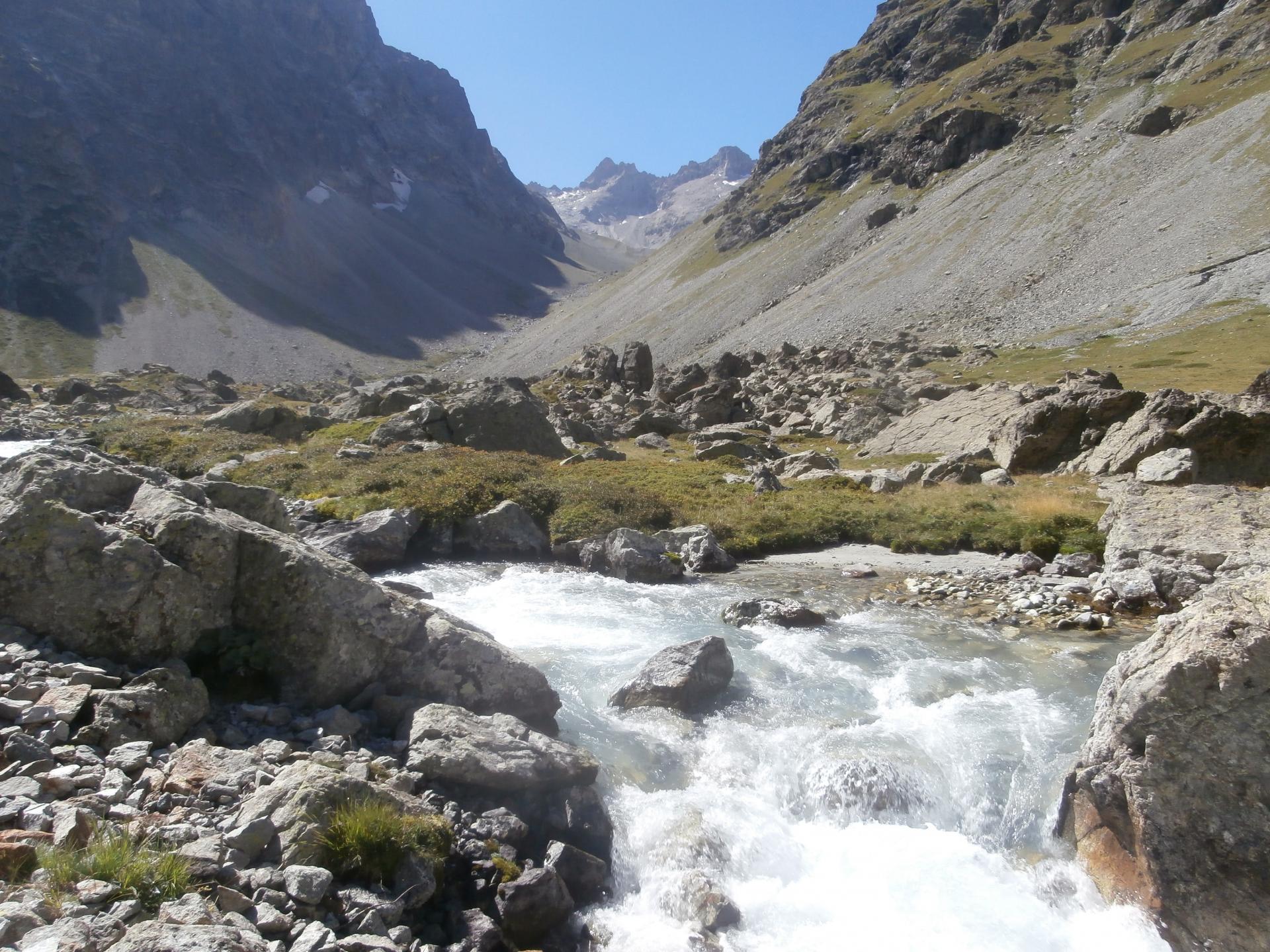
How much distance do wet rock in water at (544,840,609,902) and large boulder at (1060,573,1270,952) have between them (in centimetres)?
602

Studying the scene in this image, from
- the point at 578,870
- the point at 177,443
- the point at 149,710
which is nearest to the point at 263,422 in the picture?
the point at 177,443

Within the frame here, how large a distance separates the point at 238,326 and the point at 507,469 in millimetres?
171822

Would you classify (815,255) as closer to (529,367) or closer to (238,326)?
(529,367)

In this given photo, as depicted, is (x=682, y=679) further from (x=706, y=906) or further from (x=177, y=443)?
(x=177, y=443)

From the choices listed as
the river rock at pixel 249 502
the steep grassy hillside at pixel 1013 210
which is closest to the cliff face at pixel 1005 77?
the steep grassy hillside at pixel 1013 210

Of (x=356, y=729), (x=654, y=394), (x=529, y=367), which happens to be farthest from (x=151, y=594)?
(x=529, y=367)

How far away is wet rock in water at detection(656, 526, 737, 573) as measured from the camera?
78.0ft

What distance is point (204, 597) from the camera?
10.6 metres

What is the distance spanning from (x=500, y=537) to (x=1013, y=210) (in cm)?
11032

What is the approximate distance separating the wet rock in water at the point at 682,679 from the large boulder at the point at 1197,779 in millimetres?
6424

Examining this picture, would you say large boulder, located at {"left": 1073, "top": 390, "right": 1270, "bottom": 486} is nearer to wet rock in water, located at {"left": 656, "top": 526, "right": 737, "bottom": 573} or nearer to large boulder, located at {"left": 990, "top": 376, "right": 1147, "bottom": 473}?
large boulder, located at {"left": 990, "top": 376, "right": 1147, "bottom": 473}

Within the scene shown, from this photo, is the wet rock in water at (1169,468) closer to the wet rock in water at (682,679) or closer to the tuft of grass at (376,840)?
the wet rock in water at (682,679)

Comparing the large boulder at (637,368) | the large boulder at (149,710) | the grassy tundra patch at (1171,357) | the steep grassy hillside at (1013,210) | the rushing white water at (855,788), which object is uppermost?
the steep grassy hillside at (1013,210)

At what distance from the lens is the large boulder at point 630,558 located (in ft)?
74.2
